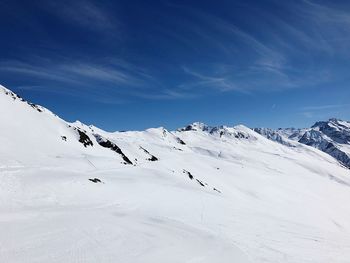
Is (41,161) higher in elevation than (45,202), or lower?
higher

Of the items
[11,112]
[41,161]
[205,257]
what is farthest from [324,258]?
[11,112]

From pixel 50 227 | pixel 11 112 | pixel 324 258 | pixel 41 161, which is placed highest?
pixel 11 112

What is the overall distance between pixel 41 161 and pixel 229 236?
2527 centimetres

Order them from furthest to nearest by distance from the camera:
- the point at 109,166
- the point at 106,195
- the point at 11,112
Result: the point at 11,112 → the point at 109,166 → the point at 106,195

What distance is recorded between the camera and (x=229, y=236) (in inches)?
806

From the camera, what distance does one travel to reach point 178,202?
3133 cm

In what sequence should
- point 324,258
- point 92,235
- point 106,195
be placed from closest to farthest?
point 92,235
point 324,258
point 106,195

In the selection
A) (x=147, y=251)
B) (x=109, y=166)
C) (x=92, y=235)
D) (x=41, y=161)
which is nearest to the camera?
(x=147, y=251)

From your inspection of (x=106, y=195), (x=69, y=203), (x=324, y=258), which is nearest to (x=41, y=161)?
(x=106, y=195)

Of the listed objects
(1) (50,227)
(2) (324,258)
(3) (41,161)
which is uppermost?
(3) (41,161)

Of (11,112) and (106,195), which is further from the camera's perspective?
(11,112)

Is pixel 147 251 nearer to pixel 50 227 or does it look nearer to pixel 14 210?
pixel 50 227

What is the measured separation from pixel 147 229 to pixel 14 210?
7.59 meters

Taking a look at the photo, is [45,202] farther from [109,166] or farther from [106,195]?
[109,166]
